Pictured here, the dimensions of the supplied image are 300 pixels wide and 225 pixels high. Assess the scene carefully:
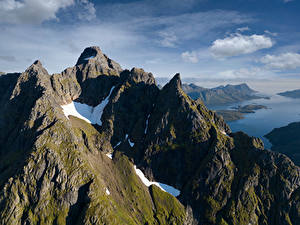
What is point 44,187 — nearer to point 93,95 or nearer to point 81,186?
point 81,186

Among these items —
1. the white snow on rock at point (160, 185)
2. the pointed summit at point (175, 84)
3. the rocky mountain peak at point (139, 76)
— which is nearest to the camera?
the white snow on rock at point (160, 185)

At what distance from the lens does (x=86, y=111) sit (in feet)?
547

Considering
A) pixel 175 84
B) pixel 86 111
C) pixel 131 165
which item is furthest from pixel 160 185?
pixel 86 111

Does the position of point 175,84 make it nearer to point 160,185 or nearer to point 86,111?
point 160,185

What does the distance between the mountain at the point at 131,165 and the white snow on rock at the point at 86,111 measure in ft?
3.41

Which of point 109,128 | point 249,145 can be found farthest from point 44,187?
point 249,145

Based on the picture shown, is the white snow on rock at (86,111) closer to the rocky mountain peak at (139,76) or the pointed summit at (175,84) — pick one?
the rocky mountain peak at (139,76)

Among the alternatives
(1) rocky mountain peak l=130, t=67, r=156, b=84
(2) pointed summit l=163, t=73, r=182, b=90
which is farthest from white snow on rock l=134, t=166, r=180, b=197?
(1) rocky mountain peak l=130, t=67, r=156, b=84

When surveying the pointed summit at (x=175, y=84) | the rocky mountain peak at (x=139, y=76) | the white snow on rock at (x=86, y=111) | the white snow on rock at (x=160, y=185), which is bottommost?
the white snow on rock at (x=160, y=185)

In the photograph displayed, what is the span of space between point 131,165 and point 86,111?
2970 inches

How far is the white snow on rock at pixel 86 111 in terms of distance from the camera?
513ft

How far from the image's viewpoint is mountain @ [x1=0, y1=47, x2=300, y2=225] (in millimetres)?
93938

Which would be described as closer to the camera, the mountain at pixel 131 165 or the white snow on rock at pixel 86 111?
the mountain at pixel 131 165

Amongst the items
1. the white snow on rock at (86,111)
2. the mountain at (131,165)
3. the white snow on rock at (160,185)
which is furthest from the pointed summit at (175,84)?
the white snow on rock at (160,185)
